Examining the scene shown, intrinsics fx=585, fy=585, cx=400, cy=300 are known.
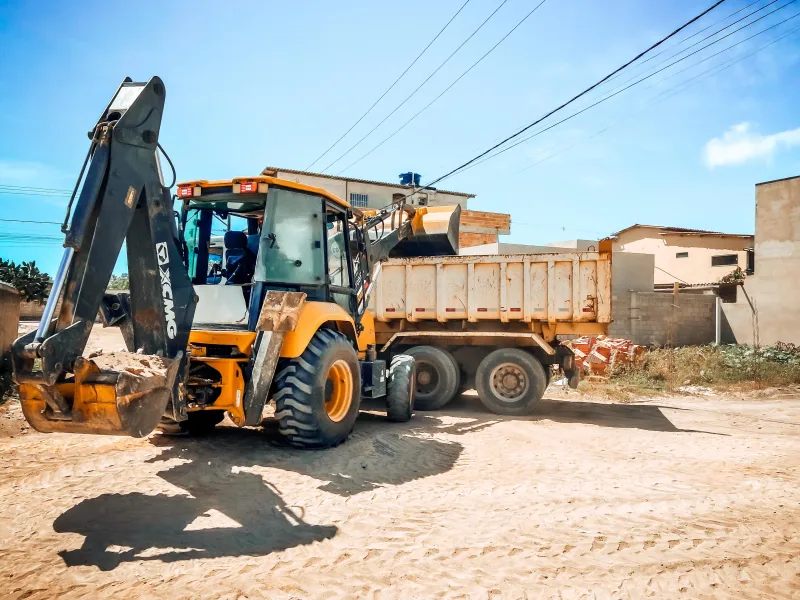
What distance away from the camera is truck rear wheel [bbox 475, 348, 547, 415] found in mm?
9102

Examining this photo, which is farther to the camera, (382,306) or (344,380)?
(382,306)

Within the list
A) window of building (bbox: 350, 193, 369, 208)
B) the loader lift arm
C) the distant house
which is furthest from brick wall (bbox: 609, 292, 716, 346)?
window of building (bbox: 350, 193, 369, 208)

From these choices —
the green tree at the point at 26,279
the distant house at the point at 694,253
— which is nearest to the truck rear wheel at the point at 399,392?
the green tree at the point at 26,279

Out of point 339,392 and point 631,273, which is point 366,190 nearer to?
point 631,273

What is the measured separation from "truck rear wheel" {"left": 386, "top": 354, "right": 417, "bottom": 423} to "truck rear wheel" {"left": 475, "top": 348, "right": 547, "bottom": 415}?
1917 millimetres

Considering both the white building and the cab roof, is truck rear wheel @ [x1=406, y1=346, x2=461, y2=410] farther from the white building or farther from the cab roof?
the white building

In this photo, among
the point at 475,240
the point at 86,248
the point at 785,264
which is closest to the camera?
the point at 86,248

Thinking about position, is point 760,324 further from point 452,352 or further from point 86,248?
point 86,248

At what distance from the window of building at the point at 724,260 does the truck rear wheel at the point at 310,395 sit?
945 inches

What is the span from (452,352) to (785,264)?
1298cm

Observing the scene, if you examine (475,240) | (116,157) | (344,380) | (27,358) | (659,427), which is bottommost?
(659,427)

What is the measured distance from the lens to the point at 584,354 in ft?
45.4

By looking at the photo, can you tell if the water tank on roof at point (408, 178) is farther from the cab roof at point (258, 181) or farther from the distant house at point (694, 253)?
the cab roof at point (258, 181)

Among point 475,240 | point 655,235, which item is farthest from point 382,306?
point 655,235
